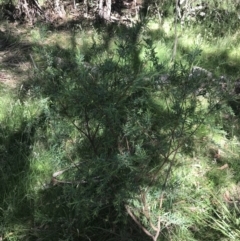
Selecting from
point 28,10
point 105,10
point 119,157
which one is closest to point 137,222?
point 119,157

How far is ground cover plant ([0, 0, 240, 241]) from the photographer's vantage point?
1.80m

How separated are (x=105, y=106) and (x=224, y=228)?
1191 millimetres

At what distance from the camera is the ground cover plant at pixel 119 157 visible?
5.90ft

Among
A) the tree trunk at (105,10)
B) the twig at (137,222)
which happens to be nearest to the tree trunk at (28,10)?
the tree trunk at (105,10)

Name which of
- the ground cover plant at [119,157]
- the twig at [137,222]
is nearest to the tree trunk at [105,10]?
the ground cover plant at [119,157]

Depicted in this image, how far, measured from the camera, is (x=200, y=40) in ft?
13.6

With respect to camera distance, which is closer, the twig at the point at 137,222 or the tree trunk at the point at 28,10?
the twig at the point at 137,222

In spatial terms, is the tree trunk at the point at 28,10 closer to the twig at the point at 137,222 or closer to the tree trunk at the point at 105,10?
the tree trunk at the point at 105,10

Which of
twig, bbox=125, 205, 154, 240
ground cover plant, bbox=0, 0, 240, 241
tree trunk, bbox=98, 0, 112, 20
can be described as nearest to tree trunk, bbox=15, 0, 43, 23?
tree trunk, bbox=98, 0, 112, 20

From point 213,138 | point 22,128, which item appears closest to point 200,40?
point 213,138

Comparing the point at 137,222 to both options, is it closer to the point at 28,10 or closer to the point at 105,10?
the point at 105,10

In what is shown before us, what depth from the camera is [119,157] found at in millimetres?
1644

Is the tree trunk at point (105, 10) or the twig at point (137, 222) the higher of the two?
the tree trunk at point (105, 10)

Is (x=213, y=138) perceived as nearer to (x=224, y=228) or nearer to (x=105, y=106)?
(x=224, y=228)
